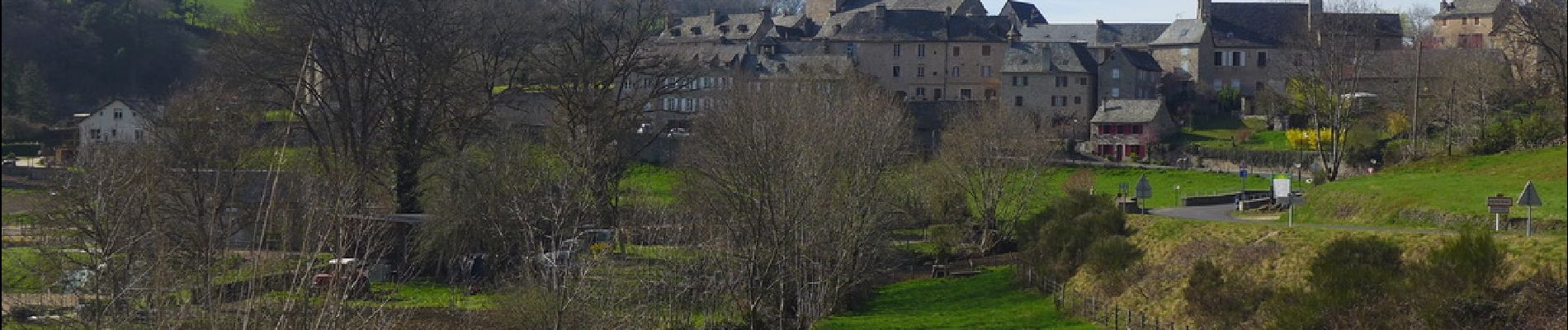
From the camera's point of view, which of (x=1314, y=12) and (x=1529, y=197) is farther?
(x=1314, y=12)

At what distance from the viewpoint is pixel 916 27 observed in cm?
9456

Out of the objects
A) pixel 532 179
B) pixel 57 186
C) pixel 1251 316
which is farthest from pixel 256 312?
pixel 532 179

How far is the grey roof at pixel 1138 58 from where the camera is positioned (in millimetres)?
87000

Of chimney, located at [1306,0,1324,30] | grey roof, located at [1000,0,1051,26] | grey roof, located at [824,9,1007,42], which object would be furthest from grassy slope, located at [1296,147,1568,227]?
grey roof, located at [1000,0,1051,26]

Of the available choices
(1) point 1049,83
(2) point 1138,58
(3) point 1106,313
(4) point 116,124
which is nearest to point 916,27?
(1) point 1049,83

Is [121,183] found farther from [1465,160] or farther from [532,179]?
[1465,160]

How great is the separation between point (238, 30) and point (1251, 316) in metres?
30.4

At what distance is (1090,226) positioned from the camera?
131 ft

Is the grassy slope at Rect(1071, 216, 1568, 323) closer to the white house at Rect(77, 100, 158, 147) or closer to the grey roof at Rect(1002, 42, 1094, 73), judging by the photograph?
the white house at Rect(77, 100, 158, 147)

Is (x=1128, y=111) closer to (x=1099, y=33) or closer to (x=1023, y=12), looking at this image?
(x=1099, y=33)

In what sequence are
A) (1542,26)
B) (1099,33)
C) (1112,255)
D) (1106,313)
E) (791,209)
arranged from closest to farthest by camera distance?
(1542,26) < (791,209) < (1106,313) < (1112,255) < (1099,33)

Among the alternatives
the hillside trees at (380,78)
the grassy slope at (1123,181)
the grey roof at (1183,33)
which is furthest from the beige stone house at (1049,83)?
the hillside trees at (380,78)

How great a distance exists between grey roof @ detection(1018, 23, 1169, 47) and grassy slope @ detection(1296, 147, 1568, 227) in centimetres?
5926

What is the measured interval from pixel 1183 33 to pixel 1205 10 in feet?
7.77
